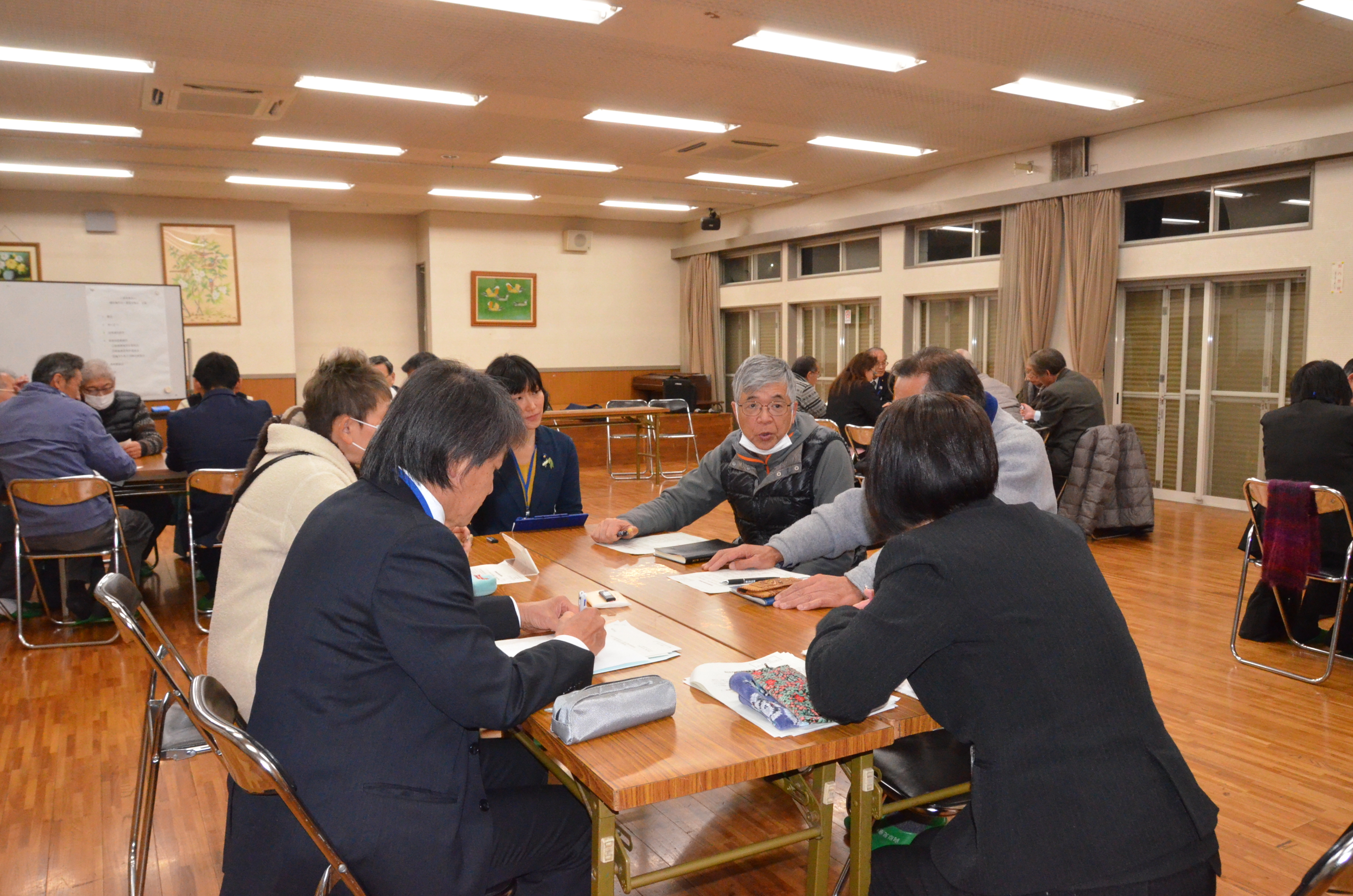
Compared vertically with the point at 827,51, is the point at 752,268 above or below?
below

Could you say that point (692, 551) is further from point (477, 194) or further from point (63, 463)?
point (477, 194)

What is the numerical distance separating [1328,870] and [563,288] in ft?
42.7

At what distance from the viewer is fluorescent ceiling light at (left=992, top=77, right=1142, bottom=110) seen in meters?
6.76

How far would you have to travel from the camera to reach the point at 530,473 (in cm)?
361

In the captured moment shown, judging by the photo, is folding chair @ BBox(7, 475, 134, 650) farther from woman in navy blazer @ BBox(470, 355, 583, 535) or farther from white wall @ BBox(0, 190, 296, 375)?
white wall @ BBox(0, 190, 296, 375)

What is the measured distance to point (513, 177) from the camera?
34.0 feet

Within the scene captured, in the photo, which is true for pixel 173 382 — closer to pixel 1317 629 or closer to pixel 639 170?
pixel 639 170

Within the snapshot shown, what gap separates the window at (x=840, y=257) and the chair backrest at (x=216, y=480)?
27.0 feet

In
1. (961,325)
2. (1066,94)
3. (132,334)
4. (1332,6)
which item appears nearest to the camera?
(1332,6)

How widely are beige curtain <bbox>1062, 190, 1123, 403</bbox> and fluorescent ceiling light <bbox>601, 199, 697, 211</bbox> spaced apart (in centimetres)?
535

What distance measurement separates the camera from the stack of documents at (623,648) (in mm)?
1857

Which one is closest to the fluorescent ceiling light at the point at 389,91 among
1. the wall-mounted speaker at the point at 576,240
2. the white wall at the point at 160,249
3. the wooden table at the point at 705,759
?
the white wall at the point at 160,249

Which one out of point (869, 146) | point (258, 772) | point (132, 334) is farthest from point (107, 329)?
point (258, 772)

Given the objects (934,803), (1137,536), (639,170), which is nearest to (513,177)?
(639,170)
